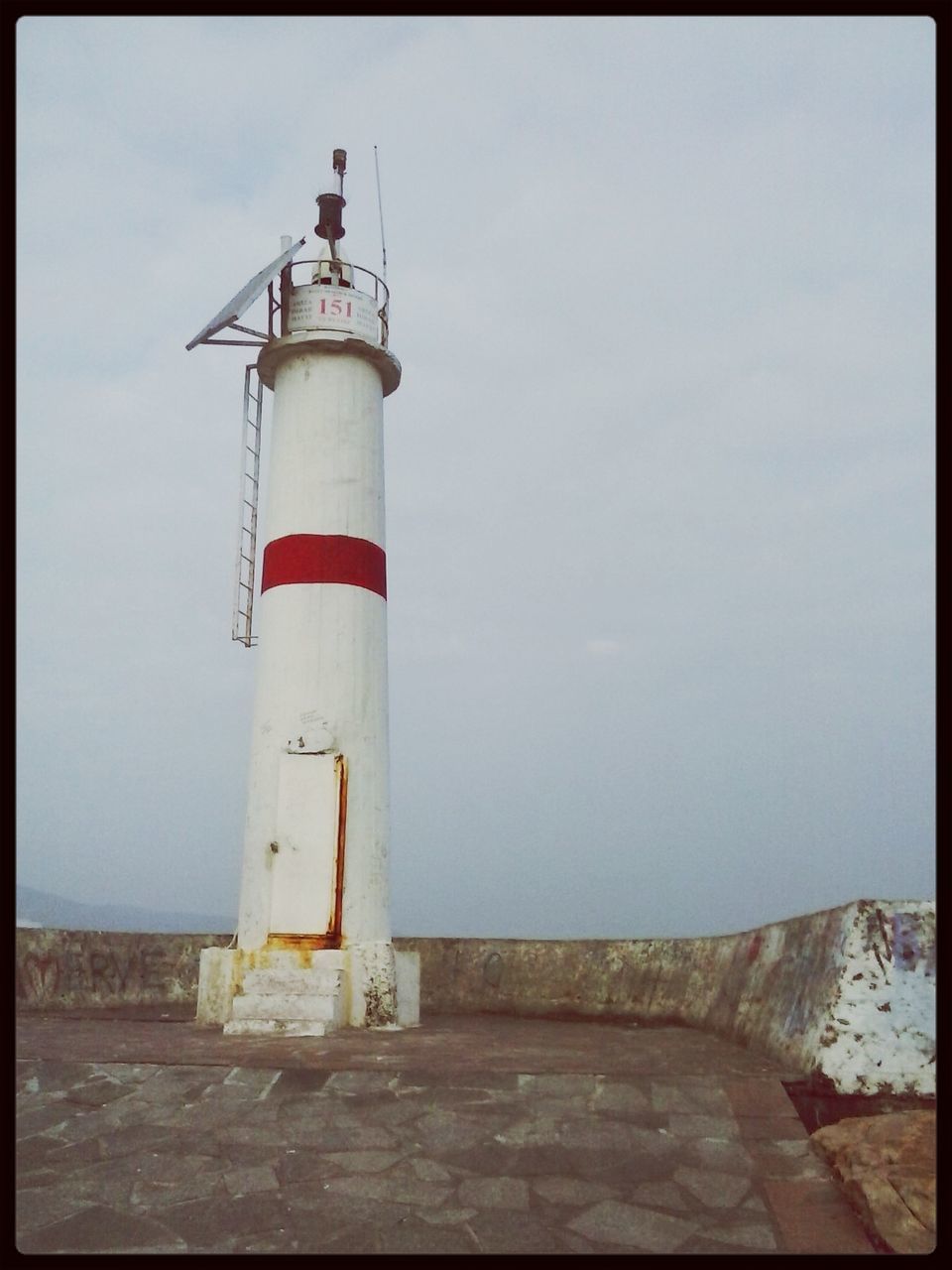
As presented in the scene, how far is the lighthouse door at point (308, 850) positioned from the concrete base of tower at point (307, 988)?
20 cm

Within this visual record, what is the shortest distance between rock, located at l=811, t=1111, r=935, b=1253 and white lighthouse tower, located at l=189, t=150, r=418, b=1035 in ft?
15.9

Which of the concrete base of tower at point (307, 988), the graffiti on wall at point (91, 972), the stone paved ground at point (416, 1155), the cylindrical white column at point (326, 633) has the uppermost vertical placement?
the cylindrical white column at point (326, 633)

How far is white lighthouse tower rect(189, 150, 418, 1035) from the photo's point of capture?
9.08m

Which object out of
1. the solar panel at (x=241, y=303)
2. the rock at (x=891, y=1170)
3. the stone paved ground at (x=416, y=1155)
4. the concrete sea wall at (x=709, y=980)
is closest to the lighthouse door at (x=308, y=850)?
the concrete sea wall at (x=709, y=980)

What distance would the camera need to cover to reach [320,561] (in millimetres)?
10016

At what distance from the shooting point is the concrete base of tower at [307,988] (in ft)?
27.7

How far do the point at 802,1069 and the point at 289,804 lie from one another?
5.31 meters

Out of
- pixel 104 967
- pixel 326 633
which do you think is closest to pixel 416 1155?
pixel 326 633

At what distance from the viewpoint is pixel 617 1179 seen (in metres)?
4.41

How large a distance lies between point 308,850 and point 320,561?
279cm

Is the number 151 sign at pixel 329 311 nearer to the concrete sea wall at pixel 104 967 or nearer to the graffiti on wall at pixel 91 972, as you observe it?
the concrete sea wall at pixel 104 967

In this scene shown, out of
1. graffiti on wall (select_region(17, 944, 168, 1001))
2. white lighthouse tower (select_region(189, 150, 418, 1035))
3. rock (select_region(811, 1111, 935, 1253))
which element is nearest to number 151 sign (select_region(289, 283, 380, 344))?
white lighthouse tower (select_region(189, 150, 418, 1035))

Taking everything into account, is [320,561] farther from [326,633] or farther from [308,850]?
[308,850]
